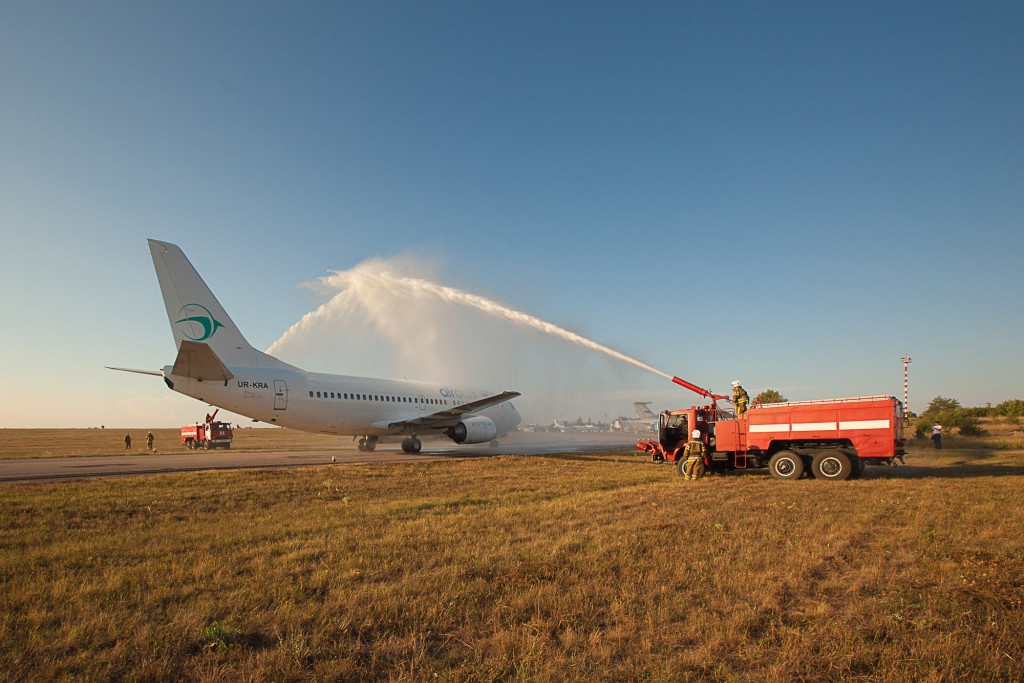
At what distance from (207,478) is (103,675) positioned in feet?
46.0

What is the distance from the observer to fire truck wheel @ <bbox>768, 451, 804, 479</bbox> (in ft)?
58.9

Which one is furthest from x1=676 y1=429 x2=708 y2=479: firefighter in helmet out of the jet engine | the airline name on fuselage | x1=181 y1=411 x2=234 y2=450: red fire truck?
x1=181 y1=411 x2=234 y2=450: red fire truck

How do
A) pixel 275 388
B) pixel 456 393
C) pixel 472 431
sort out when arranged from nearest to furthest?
pixel 275 388 < pixel 472 431 < pixel 456 393

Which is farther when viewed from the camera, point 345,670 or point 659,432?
point 659,432

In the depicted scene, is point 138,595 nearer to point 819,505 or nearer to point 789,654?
point 789,654

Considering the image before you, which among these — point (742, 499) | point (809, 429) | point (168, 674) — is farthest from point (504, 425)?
point (168, 674)

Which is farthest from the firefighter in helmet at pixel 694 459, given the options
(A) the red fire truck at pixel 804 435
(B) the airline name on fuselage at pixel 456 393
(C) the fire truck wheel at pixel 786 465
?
(B) the airline name on fuselage at pixel 456 393

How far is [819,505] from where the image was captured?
11.8 m

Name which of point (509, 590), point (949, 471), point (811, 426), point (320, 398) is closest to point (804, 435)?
point (811, 426)

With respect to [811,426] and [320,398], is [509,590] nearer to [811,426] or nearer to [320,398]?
[811,426]

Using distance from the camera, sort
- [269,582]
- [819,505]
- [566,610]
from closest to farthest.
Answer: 1. [566,610]
2. [269,582]
3. [819,505]

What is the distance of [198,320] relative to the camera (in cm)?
2567

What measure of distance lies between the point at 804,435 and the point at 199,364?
2405 cm

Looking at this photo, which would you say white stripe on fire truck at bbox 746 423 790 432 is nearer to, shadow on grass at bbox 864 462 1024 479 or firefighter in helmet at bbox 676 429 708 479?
firefighter in helmet at bbox 676 429 708 479
